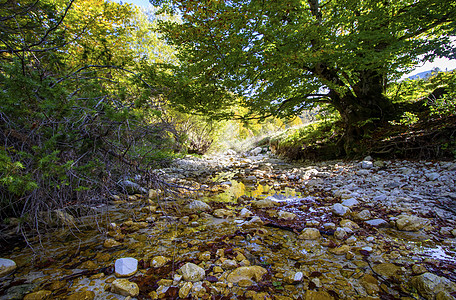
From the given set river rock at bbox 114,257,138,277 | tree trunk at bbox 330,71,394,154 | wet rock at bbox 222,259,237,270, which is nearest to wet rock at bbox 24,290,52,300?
river rock at bbox 114,257,138,277

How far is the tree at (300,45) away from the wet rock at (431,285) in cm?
366

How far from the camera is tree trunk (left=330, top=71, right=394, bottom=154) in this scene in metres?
6.39

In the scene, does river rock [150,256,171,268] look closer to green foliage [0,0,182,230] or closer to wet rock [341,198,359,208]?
green foliage [0,0,182,230]

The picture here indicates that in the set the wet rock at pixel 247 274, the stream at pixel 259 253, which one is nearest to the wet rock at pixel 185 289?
the stream at pixel 259 253

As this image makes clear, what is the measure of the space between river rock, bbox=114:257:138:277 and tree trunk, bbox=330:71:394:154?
724 cm

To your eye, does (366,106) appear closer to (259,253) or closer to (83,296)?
(259,253)

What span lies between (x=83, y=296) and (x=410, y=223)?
12.2 feet

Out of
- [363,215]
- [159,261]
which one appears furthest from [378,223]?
[159,261]

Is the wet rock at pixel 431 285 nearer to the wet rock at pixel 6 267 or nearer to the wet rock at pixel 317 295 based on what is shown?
the wet rock at pixel 317 295

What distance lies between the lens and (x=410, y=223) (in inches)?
94.4

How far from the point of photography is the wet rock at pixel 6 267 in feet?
5.65

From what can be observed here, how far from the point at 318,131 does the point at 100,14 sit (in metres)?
9.37

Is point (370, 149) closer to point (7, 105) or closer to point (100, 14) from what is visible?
point (7, 105)

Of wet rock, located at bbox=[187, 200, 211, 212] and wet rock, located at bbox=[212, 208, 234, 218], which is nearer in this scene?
wet rock, located at bbox=[212, 208, 234, 218]
